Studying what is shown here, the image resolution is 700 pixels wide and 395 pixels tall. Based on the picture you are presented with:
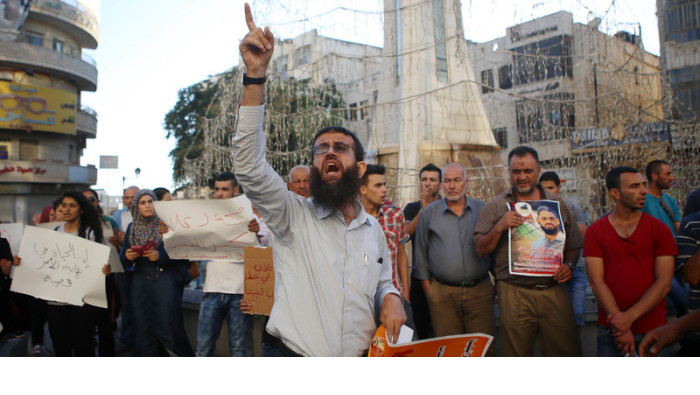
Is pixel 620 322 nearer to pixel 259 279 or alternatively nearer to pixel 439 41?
pixel 259 279

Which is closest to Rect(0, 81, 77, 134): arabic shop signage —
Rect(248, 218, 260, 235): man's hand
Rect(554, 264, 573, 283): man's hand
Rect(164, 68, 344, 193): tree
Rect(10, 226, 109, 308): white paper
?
Rect(164, 68, 344, 193): tree

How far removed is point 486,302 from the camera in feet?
13.1

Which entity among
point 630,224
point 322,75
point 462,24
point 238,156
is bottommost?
point 630,224

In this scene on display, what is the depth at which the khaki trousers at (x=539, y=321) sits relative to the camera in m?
3.57

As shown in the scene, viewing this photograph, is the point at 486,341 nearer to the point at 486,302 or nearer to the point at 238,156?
the point at 238,156

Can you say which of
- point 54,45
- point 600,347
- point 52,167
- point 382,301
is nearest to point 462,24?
point 600,347

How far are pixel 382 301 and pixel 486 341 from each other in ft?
1.47

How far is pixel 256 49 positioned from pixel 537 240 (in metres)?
2.48

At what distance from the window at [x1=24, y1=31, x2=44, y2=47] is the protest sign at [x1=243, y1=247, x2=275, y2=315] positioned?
123ft

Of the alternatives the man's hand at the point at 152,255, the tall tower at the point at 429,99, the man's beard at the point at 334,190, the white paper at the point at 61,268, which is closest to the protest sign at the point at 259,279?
the man's hand at the point at 152,255

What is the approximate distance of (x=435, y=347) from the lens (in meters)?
1.85

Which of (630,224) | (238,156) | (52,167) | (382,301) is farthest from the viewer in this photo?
(52,167)

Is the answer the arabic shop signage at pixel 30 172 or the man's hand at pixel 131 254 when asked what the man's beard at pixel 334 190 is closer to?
the man's hand at pixel 131 254

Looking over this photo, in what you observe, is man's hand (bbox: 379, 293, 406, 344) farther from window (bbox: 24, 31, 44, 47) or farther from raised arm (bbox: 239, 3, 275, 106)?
window (bbox: 24, 31, 44, 47)
